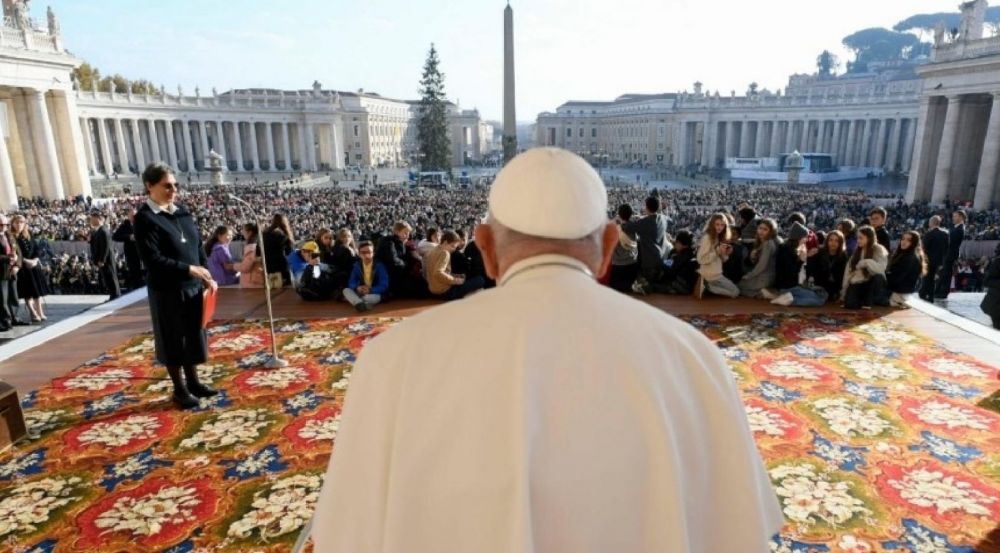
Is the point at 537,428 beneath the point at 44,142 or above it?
beneath

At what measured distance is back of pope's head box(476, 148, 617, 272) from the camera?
44.4 inches

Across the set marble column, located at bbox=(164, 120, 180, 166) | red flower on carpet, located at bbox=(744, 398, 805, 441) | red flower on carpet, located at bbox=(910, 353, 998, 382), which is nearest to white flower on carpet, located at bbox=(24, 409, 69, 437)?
red flower on carpet, located at bbox=(744, 398, 805, 441)

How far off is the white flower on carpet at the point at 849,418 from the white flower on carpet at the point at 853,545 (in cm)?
117

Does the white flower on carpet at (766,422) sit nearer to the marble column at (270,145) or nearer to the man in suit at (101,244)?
the man in suit at (101,244)

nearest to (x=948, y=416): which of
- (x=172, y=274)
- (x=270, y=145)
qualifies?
(x=172, y=274)

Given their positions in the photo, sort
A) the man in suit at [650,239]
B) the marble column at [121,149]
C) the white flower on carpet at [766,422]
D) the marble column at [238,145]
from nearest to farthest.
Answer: the white flower on carpet at [766,422] < the man in suit at [650,239] < the marble column at [121,149] < the marble column at [238,145]

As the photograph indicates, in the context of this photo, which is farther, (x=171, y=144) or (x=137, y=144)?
(x=171, y=144)

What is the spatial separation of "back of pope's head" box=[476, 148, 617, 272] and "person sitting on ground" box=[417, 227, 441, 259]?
19.4 ft

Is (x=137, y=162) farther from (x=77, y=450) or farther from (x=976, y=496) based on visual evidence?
(x=976, y=496)

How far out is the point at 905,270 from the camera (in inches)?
252

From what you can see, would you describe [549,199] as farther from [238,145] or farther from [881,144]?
[238,145]

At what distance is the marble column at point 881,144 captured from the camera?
50.7 m

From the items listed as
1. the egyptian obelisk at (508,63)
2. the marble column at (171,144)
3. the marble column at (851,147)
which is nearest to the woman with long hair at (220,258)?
the egyptian obelisk at (508,63)

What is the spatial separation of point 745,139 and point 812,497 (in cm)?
6491
